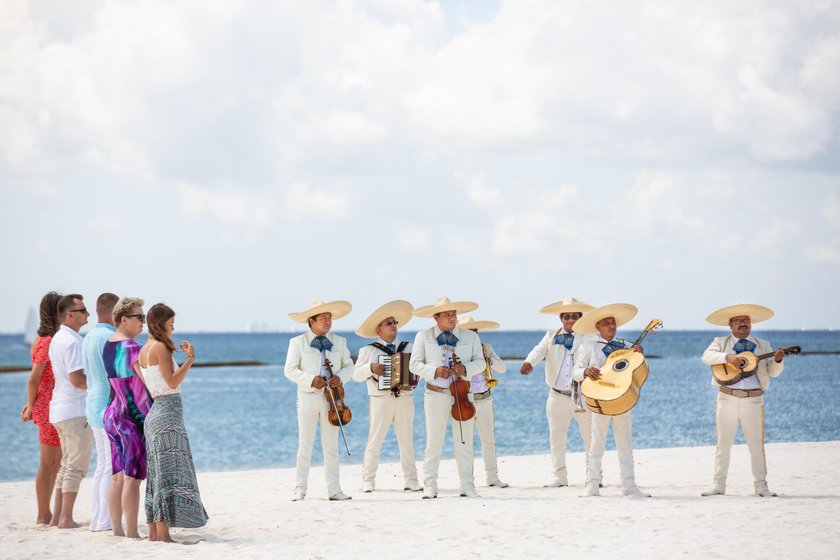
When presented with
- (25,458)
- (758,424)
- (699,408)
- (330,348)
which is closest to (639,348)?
(758,424)

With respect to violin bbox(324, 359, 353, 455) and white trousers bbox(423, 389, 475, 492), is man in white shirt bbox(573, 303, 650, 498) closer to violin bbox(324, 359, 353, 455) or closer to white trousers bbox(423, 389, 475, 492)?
white trousers bbox(423, 389, 475, 492)

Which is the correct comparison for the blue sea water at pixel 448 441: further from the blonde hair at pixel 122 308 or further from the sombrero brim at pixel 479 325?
the blonde hair at pixel 122 308

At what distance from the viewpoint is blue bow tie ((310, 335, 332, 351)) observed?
1052cm

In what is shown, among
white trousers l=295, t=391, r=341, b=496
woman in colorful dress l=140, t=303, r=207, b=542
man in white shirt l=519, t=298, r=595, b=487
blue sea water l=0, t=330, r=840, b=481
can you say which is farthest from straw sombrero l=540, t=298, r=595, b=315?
blue sea water l=0, t=330, r=840, b=481

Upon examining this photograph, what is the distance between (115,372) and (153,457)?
80 centimetres

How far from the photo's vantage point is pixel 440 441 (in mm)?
10617

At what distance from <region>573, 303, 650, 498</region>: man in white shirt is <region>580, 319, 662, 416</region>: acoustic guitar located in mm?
127

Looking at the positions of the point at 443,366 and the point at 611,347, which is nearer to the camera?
the point at 443,366

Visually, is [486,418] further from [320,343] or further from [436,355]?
[320,343]

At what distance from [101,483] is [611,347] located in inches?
204

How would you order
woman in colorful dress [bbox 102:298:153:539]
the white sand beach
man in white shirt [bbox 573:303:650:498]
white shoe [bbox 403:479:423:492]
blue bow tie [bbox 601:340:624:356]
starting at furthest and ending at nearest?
white shoe [bbox 403:479:423:492], blue bow tie [bbox 601:340:624:356], man in white shirt [bbox 573:303:650:498], woman in colorful dress [bbox 102:298:153:539], the white sand beach

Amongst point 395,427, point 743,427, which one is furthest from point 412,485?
point 743,427

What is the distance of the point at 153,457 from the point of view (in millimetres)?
8008

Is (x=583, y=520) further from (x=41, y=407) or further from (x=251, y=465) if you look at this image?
(x=251, y=465)
